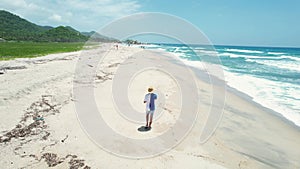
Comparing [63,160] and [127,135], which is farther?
[127,135]

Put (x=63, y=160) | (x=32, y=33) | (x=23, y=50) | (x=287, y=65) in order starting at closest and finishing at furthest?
(x=63, y=160)
(x=287, y=65)
(x=23, y=50)
(x=32, y=33)

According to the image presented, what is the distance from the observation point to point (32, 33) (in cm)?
11125

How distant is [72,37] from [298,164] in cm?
12371

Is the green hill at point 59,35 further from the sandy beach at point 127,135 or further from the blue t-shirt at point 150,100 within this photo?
the blue t-shirt at point 150,100

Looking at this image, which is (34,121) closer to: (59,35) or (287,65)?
(287,65)

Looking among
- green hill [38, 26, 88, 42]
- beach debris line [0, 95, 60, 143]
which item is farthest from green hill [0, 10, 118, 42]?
beach debris line [0, 95, 60, 143]

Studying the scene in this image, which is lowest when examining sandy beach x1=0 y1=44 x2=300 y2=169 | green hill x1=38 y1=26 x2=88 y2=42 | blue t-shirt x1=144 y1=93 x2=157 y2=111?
sandy beach x1=0 y1=44 x2=300 y2=169

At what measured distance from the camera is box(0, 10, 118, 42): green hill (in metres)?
93.1

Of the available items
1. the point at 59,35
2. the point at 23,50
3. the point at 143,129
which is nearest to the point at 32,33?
the point at 59,35

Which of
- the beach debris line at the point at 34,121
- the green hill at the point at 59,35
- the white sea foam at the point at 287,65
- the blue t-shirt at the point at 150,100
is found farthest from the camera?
the green hill at the point at 59,35

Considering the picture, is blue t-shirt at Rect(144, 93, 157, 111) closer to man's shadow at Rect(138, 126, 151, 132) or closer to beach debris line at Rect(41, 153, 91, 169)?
man's shadow at Rect(138, 126, 151, 132)

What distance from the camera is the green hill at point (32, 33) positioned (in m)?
93.1

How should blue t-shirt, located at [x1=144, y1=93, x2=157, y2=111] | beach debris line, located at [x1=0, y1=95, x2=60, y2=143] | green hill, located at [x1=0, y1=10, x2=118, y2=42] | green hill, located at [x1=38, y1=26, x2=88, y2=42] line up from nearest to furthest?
beach debris line, located at [x1=0, y1=95, x2=60, y2=143]
blue t-shirt, located at [x1=144, y1=93, x2=157, y2=111]
green hill, located at [x1=0, y1=10, x2=118, y2=42]
green hill, located at [x1=38, y1=26, x2=88, y2=42]

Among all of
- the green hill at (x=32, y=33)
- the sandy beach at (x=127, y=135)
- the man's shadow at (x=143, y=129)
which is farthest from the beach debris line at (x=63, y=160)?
the green hill at (x=32, y=33)
